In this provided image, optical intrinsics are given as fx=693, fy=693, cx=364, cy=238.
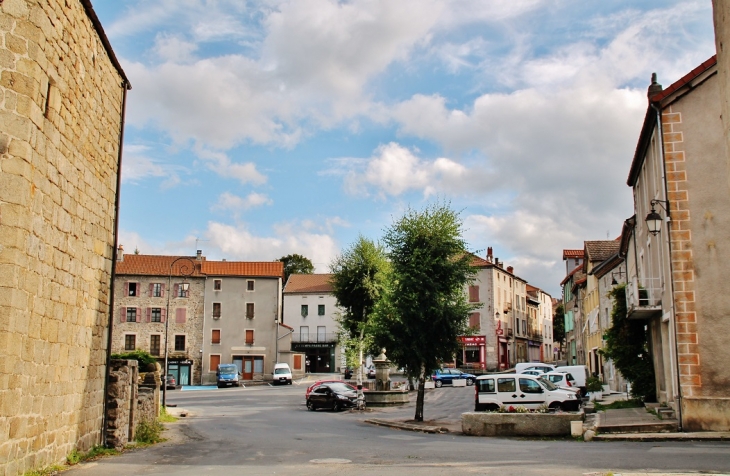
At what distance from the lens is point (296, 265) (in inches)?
3615

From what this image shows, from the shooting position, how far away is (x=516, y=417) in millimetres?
19031

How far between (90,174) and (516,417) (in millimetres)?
12714

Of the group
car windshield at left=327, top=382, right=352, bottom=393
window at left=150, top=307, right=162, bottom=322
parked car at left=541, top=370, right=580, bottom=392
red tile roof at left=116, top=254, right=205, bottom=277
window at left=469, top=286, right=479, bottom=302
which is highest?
red tile roof at left=116, top=254, right=205, bottom=277

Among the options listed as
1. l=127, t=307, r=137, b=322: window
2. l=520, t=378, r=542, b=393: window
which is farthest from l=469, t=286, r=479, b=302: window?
l=520, t=378, r=542, b=393: window

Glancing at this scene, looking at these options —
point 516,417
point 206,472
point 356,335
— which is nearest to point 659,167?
point 516,417

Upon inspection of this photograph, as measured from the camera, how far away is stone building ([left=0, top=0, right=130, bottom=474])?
30.1ft

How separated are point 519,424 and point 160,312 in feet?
150

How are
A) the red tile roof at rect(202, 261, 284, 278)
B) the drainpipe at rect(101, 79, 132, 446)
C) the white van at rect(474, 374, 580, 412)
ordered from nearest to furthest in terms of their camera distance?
the drainpipe at rect(101, 79, 132, 446) → the white van at rect(474, 374, 580, 412) → the red tile roof at rect(202, 261, 284, 278)

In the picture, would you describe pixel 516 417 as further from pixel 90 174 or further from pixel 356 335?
pixel 356 335

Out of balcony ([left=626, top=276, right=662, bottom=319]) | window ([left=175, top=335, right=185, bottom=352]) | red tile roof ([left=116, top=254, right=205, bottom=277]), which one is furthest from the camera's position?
window ([left=175, top=335, right=185, bottom=352])

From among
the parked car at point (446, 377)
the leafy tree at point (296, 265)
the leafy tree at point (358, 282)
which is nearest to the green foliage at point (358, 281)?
the leafy tree at point (358, 282)

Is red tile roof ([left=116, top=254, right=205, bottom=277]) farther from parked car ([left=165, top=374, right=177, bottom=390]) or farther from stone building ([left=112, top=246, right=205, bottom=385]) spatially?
parked car ([left=165, top=374, right=177, bottom=390])

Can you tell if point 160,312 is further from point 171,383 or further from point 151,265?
point 171,383

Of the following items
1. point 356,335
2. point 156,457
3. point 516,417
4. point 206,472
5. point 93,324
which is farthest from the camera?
point 356,335
